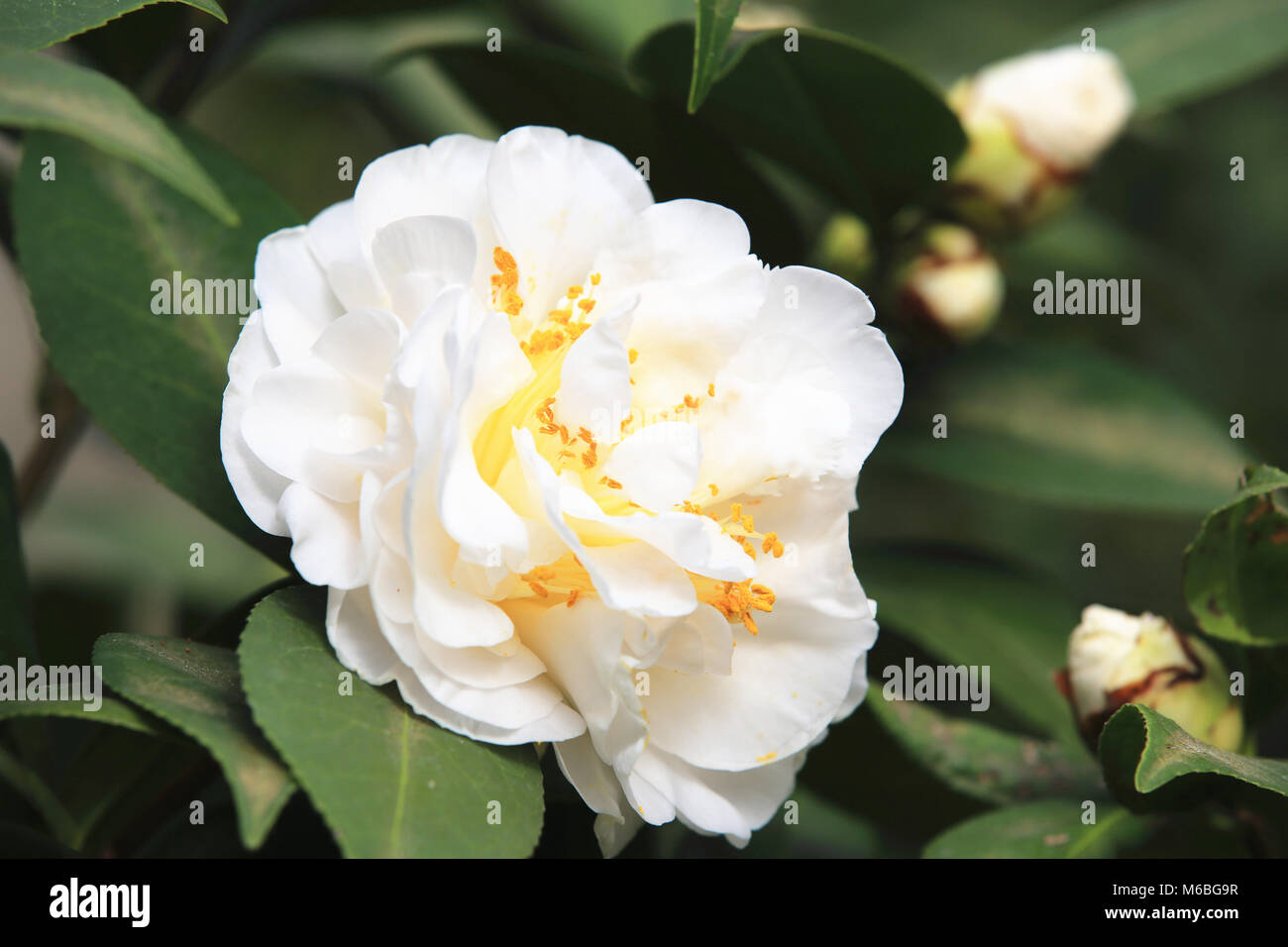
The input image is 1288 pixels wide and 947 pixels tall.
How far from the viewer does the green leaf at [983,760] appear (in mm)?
792

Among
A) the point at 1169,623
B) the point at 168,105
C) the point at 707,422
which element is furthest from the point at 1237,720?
the point at 168,105

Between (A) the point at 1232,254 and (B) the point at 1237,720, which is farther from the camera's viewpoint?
(A) the point at 1232,254

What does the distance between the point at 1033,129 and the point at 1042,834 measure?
1.71 feet

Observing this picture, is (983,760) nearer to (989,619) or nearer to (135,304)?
(989,619)

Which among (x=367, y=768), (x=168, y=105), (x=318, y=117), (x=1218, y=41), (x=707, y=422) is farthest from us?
(x=318, y=117)

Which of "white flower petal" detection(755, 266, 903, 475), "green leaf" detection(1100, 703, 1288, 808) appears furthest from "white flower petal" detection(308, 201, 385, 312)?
"green leaf" detection(1100, 703, 1288, 808)

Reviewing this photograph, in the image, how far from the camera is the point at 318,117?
1682mm

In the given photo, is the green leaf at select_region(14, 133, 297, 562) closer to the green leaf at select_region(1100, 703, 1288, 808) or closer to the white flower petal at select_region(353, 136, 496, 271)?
the white flower petal at select_region(353, 136, 496, 271)

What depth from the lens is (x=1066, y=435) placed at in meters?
0.99

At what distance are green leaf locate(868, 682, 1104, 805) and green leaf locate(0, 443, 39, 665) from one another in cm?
52

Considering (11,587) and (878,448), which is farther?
(878,448)

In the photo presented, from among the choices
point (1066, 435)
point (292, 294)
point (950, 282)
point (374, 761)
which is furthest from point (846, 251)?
point (374, 761)
